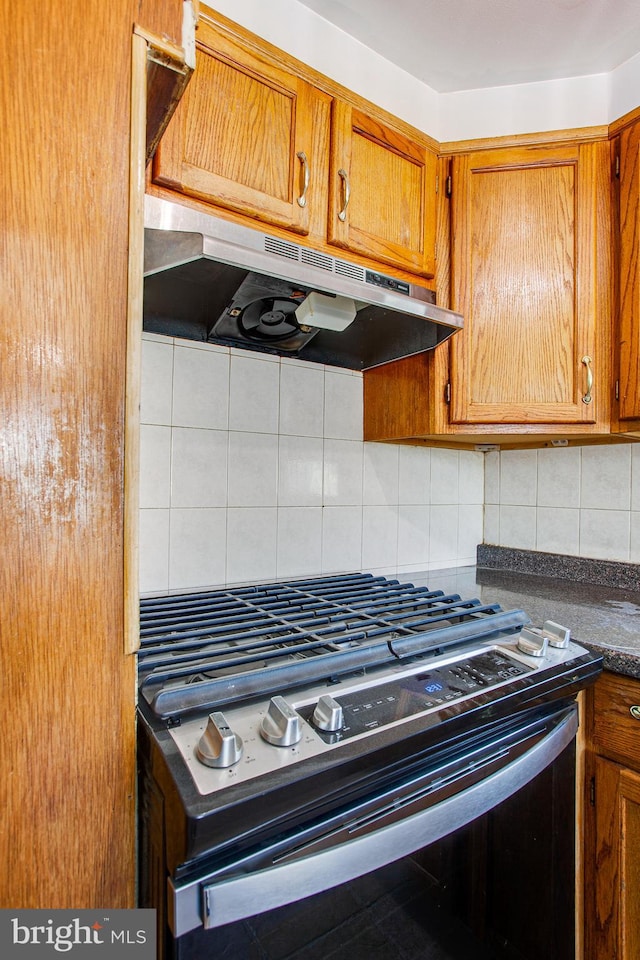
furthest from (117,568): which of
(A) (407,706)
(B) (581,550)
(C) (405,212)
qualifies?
(B) (581,550)

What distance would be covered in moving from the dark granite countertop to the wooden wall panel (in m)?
0.85

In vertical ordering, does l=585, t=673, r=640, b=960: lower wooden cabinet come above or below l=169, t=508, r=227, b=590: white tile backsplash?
below

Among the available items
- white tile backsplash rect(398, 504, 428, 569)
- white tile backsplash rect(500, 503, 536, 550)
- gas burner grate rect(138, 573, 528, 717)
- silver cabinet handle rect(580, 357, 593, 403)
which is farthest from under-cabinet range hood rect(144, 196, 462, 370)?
white tile backsplash rect(500, 503, 536, 550)

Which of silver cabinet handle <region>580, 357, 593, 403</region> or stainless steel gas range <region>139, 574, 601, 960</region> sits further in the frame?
silver cabinet handle <region>580, 357, 593, 403</region>

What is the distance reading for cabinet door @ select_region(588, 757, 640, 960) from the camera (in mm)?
876

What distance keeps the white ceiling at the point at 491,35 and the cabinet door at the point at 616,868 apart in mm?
1613

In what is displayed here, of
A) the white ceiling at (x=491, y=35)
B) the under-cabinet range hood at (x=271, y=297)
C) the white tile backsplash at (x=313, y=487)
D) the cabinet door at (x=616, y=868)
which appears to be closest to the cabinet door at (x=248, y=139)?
the under-cabinet range hood at (x=271, y=297)

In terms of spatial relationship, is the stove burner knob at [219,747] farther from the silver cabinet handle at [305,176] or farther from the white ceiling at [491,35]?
the white ceiling at [491,35]

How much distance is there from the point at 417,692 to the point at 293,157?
1055 mm

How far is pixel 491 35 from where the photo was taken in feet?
3.90

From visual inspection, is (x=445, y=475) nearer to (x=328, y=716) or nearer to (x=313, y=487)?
(x=313, y=487)

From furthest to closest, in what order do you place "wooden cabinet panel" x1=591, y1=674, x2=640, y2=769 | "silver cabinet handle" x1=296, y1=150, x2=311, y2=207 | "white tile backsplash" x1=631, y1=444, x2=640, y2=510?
"white tile backsplash" x1=631, y1=444, x2=640, y2=510 < "silver cabinet handle" x1=296, y1=150, x2=311, y2=207 < "wooden cabinet panel" x1=591, y1=674, x2=640, y2=769

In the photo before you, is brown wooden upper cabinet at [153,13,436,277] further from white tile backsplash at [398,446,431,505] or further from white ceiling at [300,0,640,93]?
white tile backsplash at [398,446,431,505]

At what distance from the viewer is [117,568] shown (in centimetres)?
59
